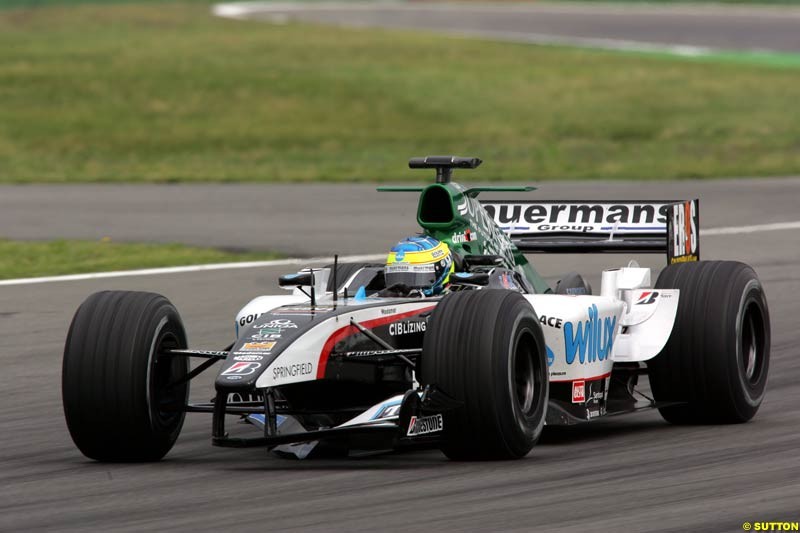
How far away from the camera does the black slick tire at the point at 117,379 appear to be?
26.2 ft

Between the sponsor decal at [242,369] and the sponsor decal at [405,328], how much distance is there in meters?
1.04

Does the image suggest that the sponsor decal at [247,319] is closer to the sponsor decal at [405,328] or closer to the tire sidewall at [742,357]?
the sponsor decal at [405,328]

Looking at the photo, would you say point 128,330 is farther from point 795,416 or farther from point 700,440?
point 795,416

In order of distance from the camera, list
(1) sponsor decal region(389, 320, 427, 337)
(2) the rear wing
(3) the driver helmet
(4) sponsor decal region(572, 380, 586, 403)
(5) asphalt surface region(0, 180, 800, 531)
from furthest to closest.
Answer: (2) the rear wing, (3) the driver helmet, (4) sponsor decal region(572, 380, 586, 403), (1) sponsor decal region(389, 320, 427, 337), (5) asphalt surface region(0, 180, 800, 531)

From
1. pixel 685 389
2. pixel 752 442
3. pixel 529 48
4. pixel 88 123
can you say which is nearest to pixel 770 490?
pixel 752 442

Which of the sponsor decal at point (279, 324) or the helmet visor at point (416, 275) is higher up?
the helmet visor at point (416, 275)

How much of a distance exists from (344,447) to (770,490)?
7.49 ft

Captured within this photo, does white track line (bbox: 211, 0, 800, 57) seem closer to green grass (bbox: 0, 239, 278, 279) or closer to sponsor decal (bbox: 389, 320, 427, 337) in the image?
green grass (bbox: 0, 239, 278, 279)

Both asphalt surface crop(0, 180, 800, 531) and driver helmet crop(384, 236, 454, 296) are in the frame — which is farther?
driver helmet crop(384, 236, 454, 296)

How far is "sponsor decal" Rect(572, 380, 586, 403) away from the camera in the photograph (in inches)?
351

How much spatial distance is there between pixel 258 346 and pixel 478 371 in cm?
111

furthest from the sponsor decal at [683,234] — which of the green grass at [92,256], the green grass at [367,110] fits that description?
→ the green grass at [367,110]

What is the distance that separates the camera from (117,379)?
7.96 meters

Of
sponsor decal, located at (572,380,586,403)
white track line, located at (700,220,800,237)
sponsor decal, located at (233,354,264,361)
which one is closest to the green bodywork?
sponsor decal, located at (572,380,586,403)
